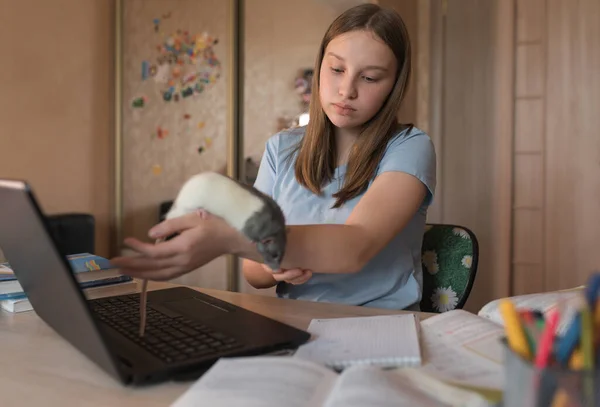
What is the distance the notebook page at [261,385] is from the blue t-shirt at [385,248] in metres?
0.59

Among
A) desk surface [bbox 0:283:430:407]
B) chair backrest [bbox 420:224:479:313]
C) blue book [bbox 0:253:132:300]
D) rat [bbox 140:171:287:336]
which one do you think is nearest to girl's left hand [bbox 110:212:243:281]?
rat [bbox 140:171:287:336]

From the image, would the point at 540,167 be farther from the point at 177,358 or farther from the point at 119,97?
the point at 177,358

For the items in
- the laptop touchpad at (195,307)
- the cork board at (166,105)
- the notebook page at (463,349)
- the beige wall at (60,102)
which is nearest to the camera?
the notebook page at (463,349)

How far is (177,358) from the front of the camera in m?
0.72

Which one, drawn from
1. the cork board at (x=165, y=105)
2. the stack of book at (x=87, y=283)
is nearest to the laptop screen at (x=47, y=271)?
the stack of book at (x=87, y=283)

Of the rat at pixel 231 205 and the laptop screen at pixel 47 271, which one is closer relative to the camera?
the laptop screen at pixel 47 271

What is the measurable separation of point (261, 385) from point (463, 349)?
297mm

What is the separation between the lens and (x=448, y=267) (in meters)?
1.36

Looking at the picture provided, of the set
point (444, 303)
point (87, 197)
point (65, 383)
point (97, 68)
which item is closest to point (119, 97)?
point (97, 68)

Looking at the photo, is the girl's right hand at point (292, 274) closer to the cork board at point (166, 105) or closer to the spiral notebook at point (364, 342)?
the spiral notebook at point (364, 342)

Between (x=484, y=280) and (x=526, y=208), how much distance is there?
0.41 meters

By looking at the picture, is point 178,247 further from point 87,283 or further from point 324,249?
point 87,283

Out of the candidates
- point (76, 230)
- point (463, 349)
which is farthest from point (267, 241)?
point (76, 230)

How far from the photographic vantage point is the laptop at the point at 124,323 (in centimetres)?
65
